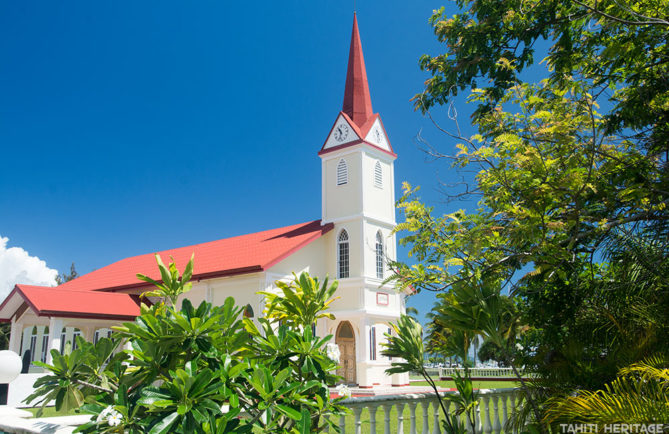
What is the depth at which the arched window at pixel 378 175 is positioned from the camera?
2595 centimetres

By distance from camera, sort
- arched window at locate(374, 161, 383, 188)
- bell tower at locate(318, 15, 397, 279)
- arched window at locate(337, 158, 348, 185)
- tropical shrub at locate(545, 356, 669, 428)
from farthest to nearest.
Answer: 1. arched window at locate(374, 161, 383, 188)
2. arched window at locate(337, 158, 348, 185)
3. bell tower at locate(318, 15, 397, 279)
4. tropical shrub at locate(545, 356, 669, 428)

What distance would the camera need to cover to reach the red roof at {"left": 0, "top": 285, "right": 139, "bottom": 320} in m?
19.6

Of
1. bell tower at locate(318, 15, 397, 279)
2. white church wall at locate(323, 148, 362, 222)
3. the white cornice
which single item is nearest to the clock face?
bell tower at locate(318, 15, 397, 279)

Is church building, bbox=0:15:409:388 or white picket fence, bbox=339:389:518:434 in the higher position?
church building, bbox=0:15:409:388

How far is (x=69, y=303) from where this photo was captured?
2058 cm

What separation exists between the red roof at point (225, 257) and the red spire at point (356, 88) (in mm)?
6412

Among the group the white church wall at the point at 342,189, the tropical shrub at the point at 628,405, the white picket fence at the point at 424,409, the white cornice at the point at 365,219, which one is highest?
the white church wall at the point at 342,189

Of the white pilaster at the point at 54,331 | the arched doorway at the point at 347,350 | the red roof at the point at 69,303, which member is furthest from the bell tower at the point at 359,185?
the white pilaster at the point at 54,331

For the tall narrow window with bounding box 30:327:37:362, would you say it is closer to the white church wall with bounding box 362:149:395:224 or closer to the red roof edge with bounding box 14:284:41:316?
the red roof edge with bounding box 14:284:41:316

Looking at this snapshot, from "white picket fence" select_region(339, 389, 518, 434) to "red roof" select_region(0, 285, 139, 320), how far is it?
16.9 metres

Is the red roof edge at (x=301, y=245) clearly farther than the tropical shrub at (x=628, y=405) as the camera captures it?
Yes

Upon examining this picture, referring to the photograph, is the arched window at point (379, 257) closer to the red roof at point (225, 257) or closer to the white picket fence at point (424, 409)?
the red roof at point (225, 257)

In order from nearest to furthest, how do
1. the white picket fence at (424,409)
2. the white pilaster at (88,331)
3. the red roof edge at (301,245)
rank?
the white picket fence at (424,409) < the red roof edge at (301,245) < the white pilaster at (88,331)

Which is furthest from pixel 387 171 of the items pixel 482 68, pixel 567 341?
pixel 567 341
